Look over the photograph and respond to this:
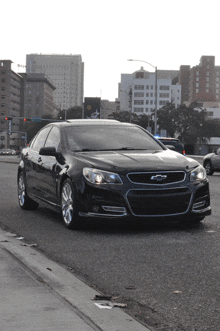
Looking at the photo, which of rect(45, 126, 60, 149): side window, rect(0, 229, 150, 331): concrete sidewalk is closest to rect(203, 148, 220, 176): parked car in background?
rect(45, 126, 60, 149): side window

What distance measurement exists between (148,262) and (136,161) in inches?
85.8

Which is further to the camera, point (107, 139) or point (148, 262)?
point (107, 139)

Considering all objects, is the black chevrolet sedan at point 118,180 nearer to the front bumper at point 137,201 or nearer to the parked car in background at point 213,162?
the front bumper at point 137,201

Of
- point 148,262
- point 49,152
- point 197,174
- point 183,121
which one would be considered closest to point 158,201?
point 197,174

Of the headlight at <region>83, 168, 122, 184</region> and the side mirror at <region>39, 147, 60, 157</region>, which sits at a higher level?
the side mirror at <region>39, 147, 60, 157</region>

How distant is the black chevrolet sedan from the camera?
290 inches

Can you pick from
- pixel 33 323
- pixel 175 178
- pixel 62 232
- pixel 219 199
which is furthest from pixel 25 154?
pixel 33 323

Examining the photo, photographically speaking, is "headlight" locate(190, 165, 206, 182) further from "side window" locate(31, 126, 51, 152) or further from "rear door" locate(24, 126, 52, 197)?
"side window" locate(31, 126, 51, 152)

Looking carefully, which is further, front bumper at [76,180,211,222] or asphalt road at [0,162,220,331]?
front bumper at [76,180,211,222]

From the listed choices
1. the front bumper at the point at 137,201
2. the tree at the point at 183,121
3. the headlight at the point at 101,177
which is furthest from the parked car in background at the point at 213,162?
the tree at the point at 183,121

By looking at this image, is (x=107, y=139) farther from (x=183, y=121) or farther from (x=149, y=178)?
(x=183, y=121)

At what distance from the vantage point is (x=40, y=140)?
988 centimetres

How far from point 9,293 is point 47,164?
4.61 metres

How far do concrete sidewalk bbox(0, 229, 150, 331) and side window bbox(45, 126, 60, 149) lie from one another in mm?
3558
